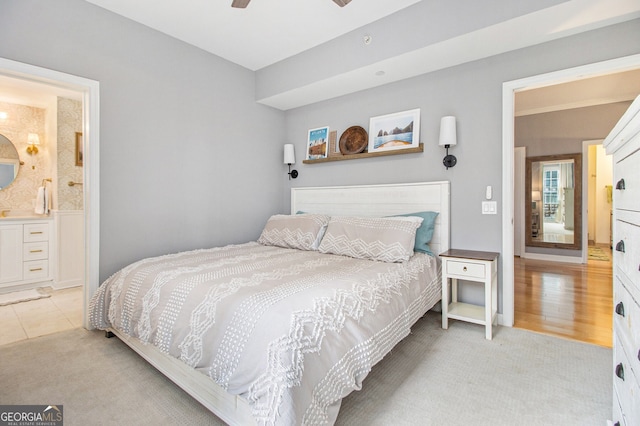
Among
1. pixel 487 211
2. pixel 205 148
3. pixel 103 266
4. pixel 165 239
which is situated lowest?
pixel 103 266

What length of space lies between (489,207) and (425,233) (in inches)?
23.6

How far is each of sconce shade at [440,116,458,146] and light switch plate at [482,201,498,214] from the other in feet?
Result: 2.06

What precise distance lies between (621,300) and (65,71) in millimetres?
3729

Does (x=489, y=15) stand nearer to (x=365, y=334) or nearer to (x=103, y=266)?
(x=365, y=334)

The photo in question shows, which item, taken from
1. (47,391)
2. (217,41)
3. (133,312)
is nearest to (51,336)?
(47,391)

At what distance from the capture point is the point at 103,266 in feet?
8.80

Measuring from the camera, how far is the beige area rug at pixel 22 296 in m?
3.45

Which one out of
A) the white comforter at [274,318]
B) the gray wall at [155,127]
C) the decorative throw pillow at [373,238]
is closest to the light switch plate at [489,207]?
the decorative throw pillow at [373,238]

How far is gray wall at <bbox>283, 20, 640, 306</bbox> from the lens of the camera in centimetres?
241

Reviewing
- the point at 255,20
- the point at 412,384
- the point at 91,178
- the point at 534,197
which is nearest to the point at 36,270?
the point at 91,178

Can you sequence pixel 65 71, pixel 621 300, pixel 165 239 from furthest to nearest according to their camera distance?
pixel 165 239, pixel 65 71, pixel 621 300

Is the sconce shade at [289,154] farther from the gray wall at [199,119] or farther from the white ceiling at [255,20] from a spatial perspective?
the white ceiling at [255,20]

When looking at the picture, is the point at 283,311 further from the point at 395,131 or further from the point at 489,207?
the point at 395,131

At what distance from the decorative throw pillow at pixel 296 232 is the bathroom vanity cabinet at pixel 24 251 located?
3014mm
